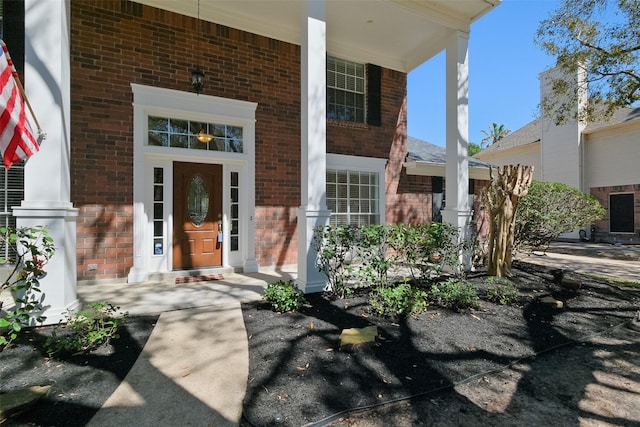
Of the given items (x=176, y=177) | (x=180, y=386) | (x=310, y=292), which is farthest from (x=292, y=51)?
(x=180, y=386)

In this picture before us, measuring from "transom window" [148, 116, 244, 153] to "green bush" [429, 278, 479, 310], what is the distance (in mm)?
4368

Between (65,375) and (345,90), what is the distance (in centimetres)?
694

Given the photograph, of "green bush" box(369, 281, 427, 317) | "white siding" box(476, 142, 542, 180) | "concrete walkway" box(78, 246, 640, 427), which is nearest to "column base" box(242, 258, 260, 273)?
"concrete walkway" box(78, 246, 640, 427)

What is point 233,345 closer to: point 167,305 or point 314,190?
point 167,305

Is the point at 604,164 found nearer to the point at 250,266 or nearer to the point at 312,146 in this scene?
the point at 312,146

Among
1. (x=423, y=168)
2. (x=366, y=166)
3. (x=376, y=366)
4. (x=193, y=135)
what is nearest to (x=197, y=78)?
(x=193, y=135)

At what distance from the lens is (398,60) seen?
7656mm

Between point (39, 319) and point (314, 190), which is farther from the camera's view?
point (314, 190)

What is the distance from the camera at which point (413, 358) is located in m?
2.70

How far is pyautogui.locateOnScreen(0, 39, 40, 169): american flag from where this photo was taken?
2.63 meters

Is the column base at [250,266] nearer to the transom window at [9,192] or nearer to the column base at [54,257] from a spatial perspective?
the column base at [54,257]

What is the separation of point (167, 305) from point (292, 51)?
545cm

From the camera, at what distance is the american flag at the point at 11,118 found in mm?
2627

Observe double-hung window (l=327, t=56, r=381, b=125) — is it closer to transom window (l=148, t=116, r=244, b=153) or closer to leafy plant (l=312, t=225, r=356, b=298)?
transom window (l=148, t=116, r=244, b=153)
